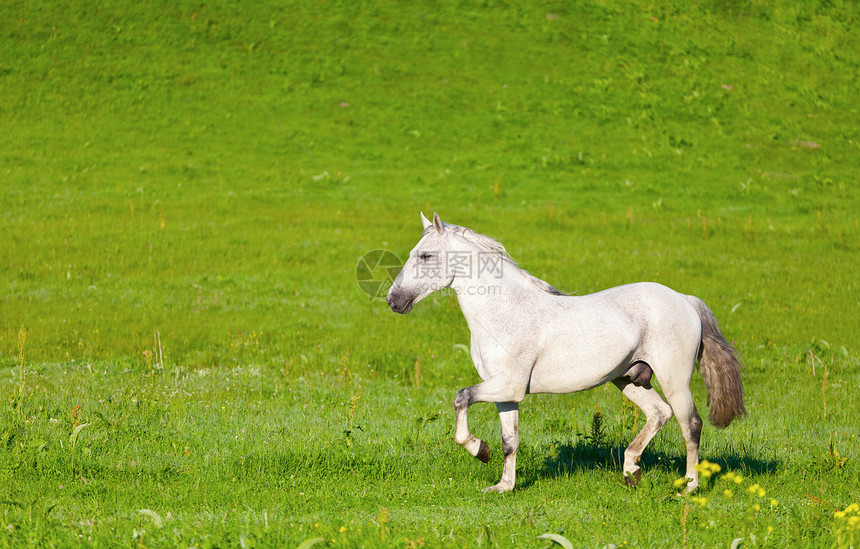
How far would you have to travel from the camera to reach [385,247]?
814 inches

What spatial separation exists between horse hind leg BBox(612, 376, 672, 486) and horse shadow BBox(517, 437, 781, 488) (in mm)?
249

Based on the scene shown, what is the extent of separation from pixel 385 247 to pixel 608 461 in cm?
1270

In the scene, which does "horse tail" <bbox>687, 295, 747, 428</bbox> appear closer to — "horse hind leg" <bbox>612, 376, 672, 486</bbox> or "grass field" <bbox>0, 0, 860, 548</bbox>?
"horse hind leg" <bbox>612, 376, 672, 486</bbox>

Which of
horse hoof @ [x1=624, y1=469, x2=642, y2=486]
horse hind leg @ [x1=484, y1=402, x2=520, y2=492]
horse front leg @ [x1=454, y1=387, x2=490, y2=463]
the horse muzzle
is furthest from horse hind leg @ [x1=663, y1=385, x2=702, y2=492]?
the horse muzzle

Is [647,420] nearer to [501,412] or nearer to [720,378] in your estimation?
[720,378]

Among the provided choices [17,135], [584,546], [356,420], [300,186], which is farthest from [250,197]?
[584,546]

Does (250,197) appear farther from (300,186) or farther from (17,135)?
(17,135)

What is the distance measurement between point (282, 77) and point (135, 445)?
32.0 meters

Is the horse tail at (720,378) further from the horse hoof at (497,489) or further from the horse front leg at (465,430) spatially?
the horse front leg at (465,430)

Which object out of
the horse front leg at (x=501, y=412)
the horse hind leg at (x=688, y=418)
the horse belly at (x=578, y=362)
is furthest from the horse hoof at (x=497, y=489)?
the horse hind leg at (x=688, y=418)

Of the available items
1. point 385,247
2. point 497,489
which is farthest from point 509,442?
point 385,247

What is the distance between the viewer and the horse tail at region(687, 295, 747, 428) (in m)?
7.82

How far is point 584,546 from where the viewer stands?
19.5 ft

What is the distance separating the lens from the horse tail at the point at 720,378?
7820 mm
